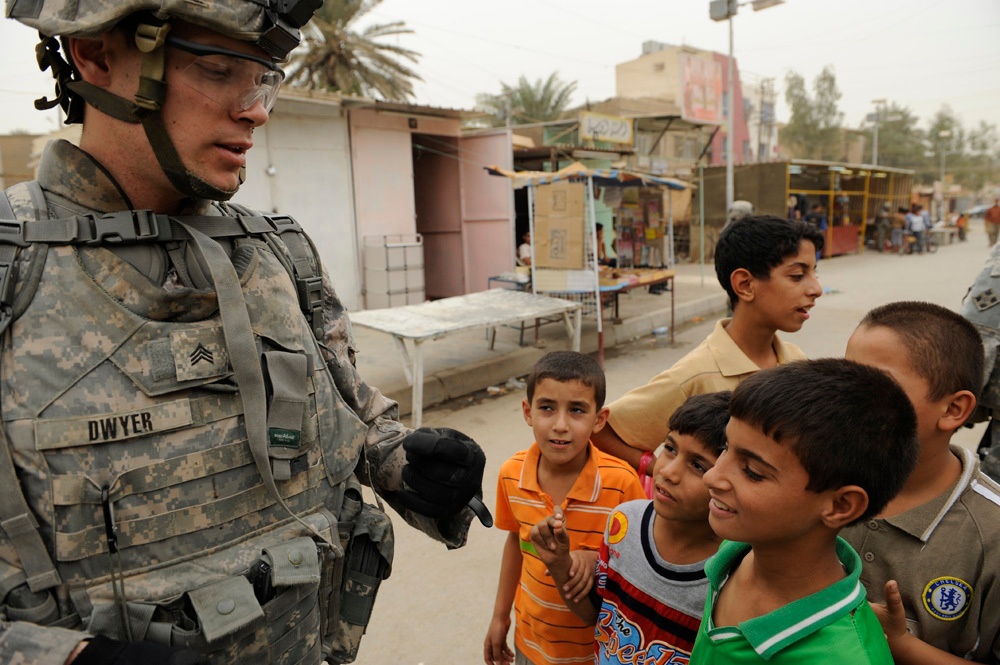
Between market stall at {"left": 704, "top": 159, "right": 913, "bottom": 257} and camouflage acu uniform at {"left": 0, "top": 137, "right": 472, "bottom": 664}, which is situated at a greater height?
market stall at {"left": 704, "top": 159, "right": 913, "bottom": 257}

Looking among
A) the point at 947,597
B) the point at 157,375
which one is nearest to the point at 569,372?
the point at 947,597

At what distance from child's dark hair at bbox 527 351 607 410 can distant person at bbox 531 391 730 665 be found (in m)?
0.38

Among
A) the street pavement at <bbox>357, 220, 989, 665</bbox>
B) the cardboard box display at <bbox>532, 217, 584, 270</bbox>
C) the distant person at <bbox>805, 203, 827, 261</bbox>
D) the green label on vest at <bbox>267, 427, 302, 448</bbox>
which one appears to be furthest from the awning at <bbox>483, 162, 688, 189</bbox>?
the distant person at <bbox>805, 203, 827, 261</bbox>

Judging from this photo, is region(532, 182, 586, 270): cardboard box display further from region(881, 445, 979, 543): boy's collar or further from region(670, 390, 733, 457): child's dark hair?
region(881, 445, 979, 543): boy's collar

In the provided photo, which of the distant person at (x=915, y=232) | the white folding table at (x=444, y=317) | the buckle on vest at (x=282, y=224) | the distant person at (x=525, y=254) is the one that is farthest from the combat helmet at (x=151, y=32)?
the distant person at (x=915, y=232)

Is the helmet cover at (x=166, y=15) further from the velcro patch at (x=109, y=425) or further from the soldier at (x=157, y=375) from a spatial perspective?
the velcro patch at (x=109, y=425)

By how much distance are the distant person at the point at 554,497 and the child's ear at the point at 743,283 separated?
59 centimetres

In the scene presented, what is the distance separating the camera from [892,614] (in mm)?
1180

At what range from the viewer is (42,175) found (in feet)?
3.94

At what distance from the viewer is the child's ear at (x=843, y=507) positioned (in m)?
1.08

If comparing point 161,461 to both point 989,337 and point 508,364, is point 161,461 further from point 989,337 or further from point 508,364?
point 508,364

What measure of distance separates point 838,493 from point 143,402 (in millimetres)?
1218

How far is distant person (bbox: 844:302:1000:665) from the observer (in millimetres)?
1231

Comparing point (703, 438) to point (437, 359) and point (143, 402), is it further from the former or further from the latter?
point (437, 359)
